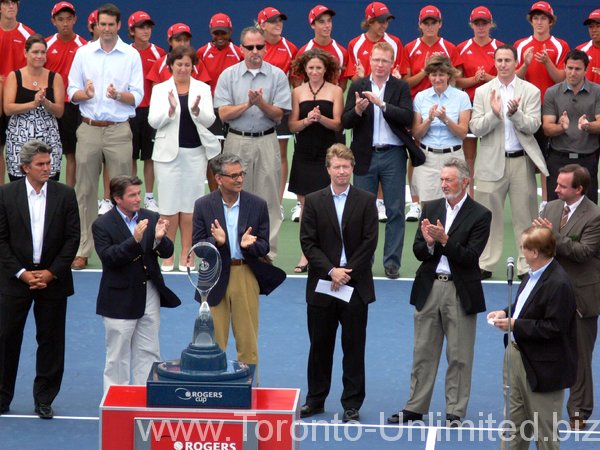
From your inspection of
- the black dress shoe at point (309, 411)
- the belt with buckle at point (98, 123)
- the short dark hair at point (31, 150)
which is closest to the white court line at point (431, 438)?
the black dress shoe at point (309, 411)

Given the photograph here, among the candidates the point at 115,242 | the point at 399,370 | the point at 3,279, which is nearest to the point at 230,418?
the point at 115,242

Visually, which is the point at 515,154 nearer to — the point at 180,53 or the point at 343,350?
the point at 180,53

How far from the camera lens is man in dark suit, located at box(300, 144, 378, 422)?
10.7 m

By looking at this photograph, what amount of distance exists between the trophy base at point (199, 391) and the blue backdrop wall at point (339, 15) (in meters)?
20.7

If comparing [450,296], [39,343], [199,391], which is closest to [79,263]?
[39,343]

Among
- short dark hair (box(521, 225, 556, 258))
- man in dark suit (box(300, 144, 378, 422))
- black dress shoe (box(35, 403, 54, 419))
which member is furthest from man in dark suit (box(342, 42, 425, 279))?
short dark hair (box(521, 225, 556, 258))

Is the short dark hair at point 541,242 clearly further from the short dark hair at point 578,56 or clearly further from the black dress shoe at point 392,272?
the black dress shoe at point 392,272

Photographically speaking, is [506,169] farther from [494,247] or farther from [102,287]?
[102,287]

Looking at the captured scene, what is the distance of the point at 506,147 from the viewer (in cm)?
1452

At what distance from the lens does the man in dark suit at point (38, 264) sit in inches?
419

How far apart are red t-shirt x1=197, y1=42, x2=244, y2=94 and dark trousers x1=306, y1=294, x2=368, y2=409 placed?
235 inches

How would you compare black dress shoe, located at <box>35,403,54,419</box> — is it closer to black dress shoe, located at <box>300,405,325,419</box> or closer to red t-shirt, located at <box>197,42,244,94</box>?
black dress shoe, located at <box>300,405,325,419</box>

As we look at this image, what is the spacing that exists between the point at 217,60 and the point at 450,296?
21.9 feet

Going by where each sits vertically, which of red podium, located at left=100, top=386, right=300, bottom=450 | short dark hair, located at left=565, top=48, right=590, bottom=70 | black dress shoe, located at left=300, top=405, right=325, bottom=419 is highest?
short dark hair, located at left=565, top=48, right=590, bottom=70
